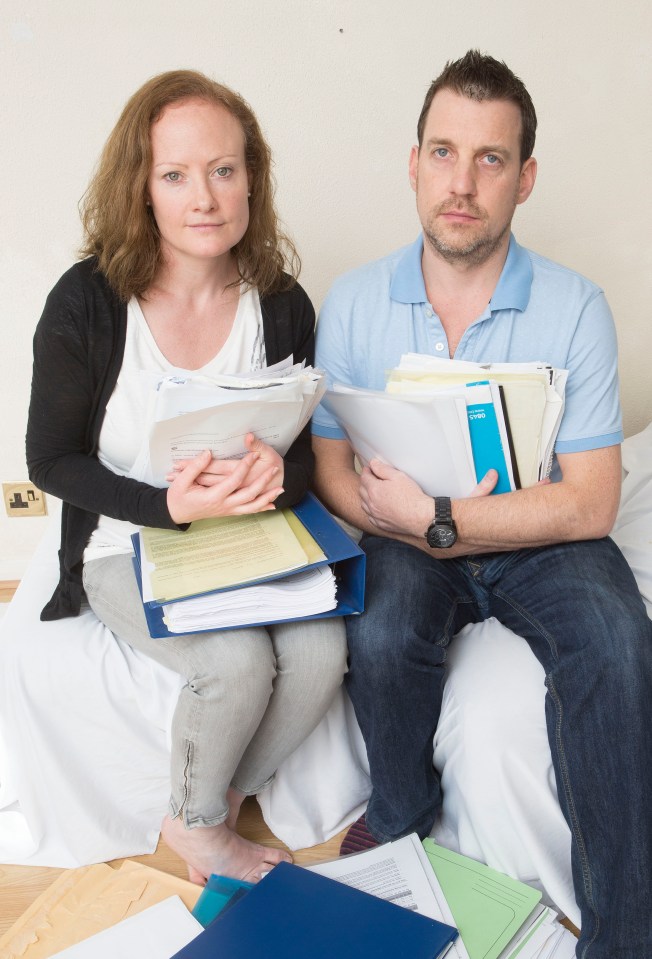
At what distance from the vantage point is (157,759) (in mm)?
1389

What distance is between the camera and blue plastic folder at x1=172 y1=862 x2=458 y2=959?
1.13 metres

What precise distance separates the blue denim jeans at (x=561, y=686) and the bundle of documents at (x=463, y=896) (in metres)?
0.05

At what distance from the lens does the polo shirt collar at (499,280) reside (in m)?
1.44

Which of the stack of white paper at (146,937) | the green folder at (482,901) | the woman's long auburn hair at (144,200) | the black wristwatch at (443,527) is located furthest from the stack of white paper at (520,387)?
the stack of white paper at (146,937)

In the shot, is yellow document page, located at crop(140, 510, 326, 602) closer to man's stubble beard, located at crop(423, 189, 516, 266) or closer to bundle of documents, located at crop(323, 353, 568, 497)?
bundle of documents, located at crop(323, 353, 568, 497)

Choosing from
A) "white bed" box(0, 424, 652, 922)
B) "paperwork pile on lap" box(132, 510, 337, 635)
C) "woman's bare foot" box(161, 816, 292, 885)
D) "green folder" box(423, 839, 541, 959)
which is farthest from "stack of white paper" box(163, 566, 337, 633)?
"green folder" box(423, 839, 541, 959)

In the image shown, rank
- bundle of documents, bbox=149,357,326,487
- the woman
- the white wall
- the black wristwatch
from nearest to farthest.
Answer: bundle of documents, bbox=149,357,326,487
the woman
the black wristwatch
the white wall

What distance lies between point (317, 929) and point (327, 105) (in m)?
1.66

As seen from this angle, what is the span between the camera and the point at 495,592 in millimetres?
1429

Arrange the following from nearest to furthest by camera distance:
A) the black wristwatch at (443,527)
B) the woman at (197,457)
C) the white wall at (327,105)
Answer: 1. the woman at (197,457)
2. the black wristwatch at (443,527)
3. the white wall at (327,105)

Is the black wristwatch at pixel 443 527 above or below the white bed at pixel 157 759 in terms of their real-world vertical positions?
above

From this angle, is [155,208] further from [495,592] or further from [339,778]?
[339,778]

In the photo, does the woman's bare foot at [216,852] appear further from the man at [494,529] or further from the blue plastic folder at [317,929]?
the man at [494,529]

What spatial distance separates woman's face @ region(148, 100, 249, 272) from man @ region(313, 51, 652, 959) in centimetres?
30
